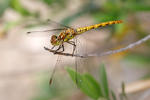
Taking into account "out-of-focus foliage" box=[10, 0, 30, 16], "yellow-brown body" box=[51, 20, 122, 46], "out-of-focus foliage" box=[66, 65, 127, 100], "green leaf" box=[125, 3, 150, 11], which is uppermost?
"out-of-focus foliage" box=[10, 0, 30, 16]

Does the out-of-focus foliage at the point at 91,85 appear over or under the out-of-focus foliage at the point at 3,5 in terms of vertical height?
under

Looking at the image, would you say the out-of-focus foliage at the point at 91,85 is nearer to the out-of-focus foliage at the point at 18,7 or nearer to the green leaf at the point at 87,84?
the green leaf at the point at 87,84

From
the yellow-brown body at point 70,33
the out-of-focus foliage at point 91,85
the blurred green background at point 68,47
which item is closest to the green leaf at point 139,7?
the blurred green background at point 68,47

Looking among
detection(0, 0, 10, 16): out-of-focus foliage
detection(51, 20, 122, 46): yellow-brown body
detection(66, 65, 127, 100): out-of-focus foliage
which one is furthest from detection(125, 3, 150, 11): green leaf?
detection(0, 0, 10, 16): out-of-focus foliage

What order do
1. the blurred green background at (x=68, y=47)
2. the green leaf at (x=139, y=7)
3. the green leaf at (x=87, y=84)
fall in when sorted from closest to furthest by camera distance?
the green leaf at (x=87, y=84) < the green leaf at (x=139, y=7) < the blurred green background at (x=68, y=47)

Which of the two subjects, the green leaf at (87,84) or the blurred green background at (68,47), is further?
the blurred green background at (68,47)

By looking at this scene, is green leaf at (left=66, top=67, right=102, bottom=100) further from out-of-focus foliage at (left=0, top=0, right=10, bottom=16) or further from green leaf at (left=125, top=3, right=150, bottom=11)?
out-of-focus foliage at (left=0, top=0, right=10, bottom=16)

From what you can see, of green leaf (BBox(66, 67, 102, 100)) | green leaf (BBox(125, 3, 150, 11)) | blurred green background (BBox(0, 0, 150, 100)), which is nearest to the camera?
green leaf (BBox(66, 67, 102, 100))
